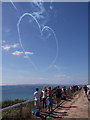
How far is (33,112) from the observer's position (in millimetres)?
12797

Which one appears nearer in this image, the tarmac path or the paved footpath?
the tarmac path

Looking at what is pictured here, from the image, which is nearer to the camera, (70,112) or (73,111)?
(70,112)

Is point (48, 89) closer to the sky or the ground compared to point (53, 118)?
closer to the sky

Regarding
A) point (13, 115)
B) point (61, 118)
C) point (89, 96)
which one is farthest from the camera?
point (89, 96)

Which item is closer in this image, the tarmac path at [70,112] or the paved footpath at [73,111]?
the tarmac path at [70,112]

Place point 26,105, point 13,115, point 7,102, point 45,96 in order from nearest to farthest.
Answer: point 13,115
point 26,105
point 45,96
point 7,102

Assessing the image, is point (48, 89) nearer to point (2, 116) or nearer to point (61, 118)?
point (61, 118)

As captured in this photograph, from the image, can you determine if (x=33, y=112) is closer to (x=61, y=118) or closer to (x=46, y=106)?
(x=61, y=118)

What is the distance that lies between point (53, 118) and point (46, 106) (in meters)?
3.70

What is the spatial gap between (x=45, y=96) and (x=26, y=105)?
202 cm

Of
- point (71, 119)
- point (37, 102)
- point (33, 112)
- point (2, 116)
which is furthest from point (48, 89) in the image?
point (2, 116)

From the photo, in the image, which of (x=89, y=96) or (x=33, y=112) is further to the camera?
(x=89, y=96)

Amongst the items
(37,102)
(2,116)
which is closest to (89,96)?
(37,102)

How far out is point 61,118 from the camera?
1212 cm
